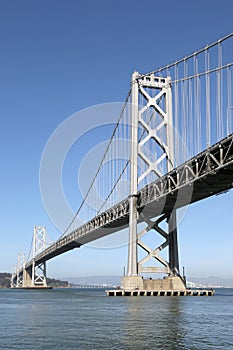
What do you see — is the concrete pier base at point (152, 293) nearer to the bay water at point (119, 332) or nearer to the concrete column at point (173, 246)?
the concrete column at point (173, 246)

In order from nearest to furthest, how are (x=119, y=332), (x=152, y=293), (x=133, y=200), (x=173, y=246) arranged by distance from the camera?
1. (x=119, y=332)
2. (x=152, y=293)
3. (x=133, y=200)
4. (x=173, y=246)

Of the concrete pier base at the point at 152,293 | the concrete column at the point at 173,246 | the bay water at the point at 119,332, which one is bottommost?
the bay water at the point at 119,332

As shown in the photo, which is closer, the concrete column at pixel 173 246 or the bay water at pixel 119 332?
the bay water at pixel 119 332

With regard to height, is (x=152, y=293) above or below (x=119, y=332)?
above

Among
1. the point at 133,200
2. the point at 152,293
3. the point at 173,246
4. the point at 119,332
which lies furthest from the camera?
the point at 173,246

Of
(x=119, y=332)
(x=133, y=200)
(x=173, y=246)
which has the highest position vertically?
(x=133, y=200)

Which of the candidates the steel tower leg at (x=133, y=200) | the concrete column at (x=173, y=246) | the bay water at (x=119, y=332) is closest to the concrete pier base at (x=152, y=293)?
the steel tower leg at (x=133, y=200)

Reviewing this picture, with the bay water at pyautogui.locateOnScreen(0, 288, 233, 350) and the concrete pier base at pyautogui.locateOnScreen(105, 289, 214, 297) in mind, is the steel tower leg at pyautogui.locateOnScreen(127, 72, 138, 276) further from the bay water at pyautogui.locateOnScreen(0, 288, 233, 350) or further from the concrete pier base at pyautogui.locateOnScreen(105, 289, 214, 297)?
the bay water at pyautogui.locateOnScreen(0, 288, 233, 350)

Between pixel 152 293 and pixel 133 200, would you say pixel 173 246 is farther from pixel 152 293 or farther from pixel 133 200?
pixel 133 200

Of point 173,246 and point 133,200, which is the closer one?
point 133,200

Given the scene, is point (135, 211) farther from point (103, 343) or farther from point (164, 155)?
point (103, 343)

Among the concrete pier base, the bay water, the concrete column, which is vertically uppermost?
the concrete column

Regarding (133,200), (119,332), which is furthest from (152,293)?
(119,332)

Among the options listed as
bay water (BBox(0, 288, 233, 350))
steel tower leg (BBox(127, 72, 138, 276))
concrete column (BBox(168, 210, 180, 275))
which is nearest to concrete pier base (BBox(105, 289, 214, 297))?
steel tower leg (BBox(127, 72, 138, 276))
